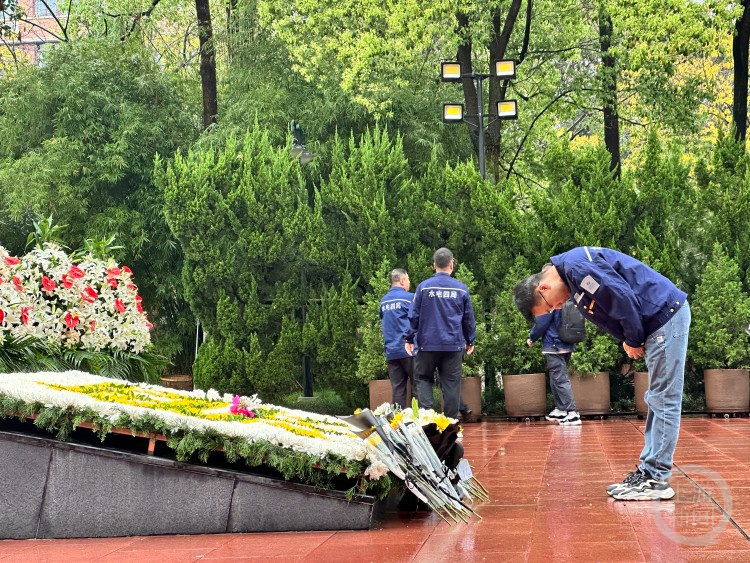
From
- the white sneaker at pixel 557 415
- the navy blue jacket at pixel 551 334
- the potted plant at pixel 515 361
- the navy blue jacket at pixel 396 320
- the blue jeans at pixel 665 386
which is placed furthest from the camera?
the potted plant at pixel 515 361

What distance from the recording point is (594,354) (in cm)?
1491

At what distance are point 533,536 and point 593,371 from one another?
924 centimetres

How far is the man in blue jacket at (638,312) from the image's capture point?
6.65 meters

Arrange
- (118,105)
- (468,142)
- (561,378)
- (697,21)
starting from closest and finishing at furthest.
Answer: (561,378)
(697,21)
(118,105)
(468,142)

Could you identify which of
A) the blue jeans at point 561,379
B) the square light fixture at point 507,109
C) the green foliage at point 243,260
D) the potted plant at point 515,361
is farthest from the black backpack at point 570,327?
the square light fixture at point 507,109

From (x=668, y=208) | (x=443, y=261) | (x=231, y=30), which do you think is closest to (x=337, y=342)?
(x=443, y=261)

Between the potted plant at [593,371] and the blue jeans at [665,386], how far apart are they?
7.90m

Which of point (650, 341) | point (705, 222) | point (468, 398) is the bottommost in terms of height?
point (468, 398)

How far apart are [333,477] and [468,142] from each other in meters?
18.2

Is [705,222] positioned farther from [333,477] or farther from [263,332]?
[333,477]

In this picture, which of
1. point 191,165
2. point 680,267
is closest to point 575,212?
point 680,267

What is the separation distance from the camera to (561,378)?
551 inches

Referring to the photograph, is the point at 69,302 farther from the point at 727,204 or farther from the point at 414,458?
the point at 727,204

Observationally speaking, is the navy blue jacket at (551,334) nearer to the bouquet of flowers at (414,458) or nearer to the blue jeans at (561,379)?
the blue jeans at (561,379)
